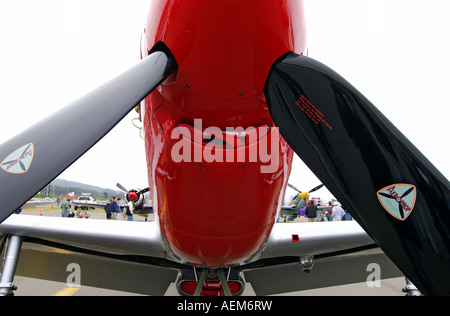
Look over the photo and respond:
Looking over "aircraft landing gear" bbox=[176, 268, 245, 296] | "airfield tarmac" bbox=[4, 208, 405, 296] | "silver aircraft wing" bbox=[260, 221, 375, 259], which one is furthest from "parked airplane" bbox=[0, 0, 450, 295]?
"airfield tarmac" bbox=[4, 208, 405, 296]

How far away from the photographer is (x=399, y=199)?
136 cm

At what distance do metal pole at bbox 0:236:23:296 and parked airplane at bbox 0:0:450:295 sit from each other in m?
2.28

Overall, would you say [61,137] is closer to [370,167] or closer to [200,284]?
[370,167]

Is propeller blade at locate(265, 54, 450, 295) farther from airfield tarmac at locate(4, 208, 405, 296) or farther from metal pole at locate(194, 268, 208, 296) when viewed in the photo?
airfield tarmac at locate(4, 208, 405, 296)

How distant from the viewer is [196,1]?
1318 mm

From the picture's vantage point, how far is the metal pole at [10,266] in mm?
2986

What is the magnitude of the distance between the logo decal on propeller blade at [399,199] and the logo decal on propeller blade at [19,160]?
1.47 metres

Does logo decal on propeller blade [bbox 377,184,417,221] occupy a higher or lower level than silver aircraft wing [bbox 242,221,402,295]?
higher

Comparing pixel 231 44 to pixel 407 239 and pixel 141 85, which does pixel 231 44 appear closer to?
pixel 141 85

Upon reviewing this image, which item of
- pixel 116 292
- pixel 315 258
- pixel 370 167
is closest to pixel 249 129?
pixel 370 167

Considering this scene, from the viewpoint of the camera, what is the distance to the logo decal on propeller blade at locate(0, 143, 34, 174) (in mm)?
1131

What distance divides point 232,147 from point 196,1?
0.84m

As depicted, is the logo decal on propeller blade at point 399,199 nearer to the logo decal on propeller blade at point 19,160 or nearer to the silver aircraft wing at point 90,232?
the logo decal on propeller blade at point 19,160

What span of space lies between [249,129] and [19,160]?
3.73ft
